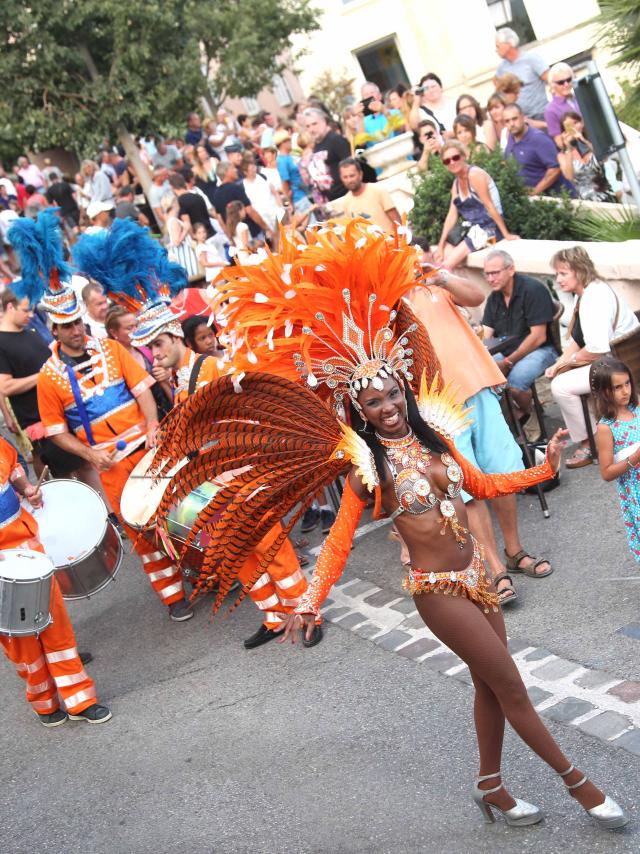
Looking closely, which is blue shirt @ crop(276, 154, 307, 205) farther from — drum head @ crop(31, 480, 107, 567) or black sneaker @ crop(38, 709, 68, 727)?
black sneaker @ crop(38, 709, 68, 727)

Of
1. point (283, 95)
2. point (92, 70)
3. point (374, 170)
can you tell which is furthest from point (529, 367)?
point (283, 95)

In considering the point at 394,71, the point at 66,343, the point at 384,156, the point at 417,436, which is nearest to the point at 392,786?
the point at 417,436

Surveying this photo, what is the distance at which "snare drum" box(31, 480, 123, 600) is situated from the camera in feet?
22.5

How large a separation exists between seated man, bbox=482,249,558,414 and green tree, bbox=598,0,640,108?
1.62m

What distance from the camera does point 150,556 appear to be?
25.6 ft

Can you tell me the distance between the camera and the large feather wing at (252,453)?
434 cm

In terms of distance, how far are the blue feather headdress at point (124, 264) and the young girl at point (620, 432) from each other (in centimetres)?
418

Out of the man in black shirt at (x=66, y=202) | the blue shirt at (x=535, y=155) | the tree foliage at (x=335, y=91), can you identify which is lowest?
the blue shirt at (x=535, y=155)

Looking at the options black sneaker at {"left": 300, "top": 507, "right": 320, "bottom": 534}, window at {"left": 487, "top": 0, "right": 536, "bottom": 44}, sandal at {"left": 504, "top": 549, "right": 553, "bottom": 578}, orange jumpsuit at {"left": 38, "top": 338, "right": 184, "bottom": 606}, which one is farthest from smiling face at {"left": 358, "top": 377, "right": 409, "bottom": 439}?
window at {"left": 487, "top": 0, "right": 536, "bottom": 44}

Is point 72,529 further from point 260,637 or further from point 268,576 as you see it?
point 260,637

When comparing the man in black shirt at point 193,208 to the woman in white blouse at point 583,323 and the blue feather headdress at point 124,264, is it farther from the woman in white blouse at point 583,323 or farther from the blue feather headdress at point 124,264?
the woman in white blouse at point 583,323

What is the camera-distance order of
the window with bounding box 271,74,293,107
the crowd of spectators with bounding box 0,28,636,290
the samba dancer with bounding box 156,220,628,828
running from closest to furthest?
the samba dancer with bounding box 156,220,628,828
the crowd of spectators with bounding box 0,28,636,290
the window with bounding box 271,74,293,107

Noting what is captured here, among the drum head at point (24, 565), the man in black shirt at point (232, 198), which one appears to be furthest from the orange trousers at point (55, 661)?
the man in black shirt at point (232, 198)

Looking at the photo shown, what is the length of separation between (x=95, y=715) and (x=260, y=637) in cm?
110
